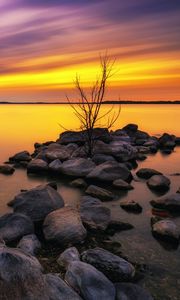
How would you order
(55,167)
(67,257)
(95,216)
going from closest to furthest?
(67,257) → (95,216) → (55,167)

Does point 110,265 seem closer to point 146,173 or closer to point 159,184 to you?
point 159,184

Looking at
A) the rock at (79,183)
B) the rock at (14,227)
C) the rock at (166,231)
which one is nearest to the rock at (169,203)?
the rock at (166,231)

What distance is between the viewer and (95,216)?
9070 mm

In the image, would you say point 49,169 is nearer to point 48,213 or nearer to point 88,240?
point 48,213

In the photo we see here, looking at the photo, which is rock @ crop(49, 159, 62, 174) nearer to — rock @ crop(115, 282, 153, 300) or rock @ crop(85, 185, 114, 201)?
rock @ crop(85, 185, 114, 201)

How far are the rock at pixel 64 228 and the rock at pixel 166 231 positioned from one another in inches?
65.1

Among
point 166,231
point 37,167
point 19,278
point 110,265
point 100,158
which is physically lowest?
point 37,167

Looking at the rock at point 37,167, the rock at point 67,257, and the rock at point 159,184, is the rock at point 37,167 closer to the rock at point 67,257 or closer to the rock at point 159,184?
the rock at point 159,184

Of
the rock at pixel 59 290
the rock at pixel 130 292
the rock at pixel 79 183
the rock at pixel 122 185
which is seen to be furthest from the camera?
the rock at pixel 79 183

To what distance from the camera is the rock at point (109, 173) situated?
45.0 ft

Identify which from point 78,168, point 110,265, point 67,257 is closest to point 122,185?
point 78,168

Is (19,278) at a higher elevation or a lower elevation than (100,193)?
higher

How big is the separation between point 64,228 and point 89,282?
7.67 ft

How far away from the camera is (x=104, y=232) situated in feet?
28.5
